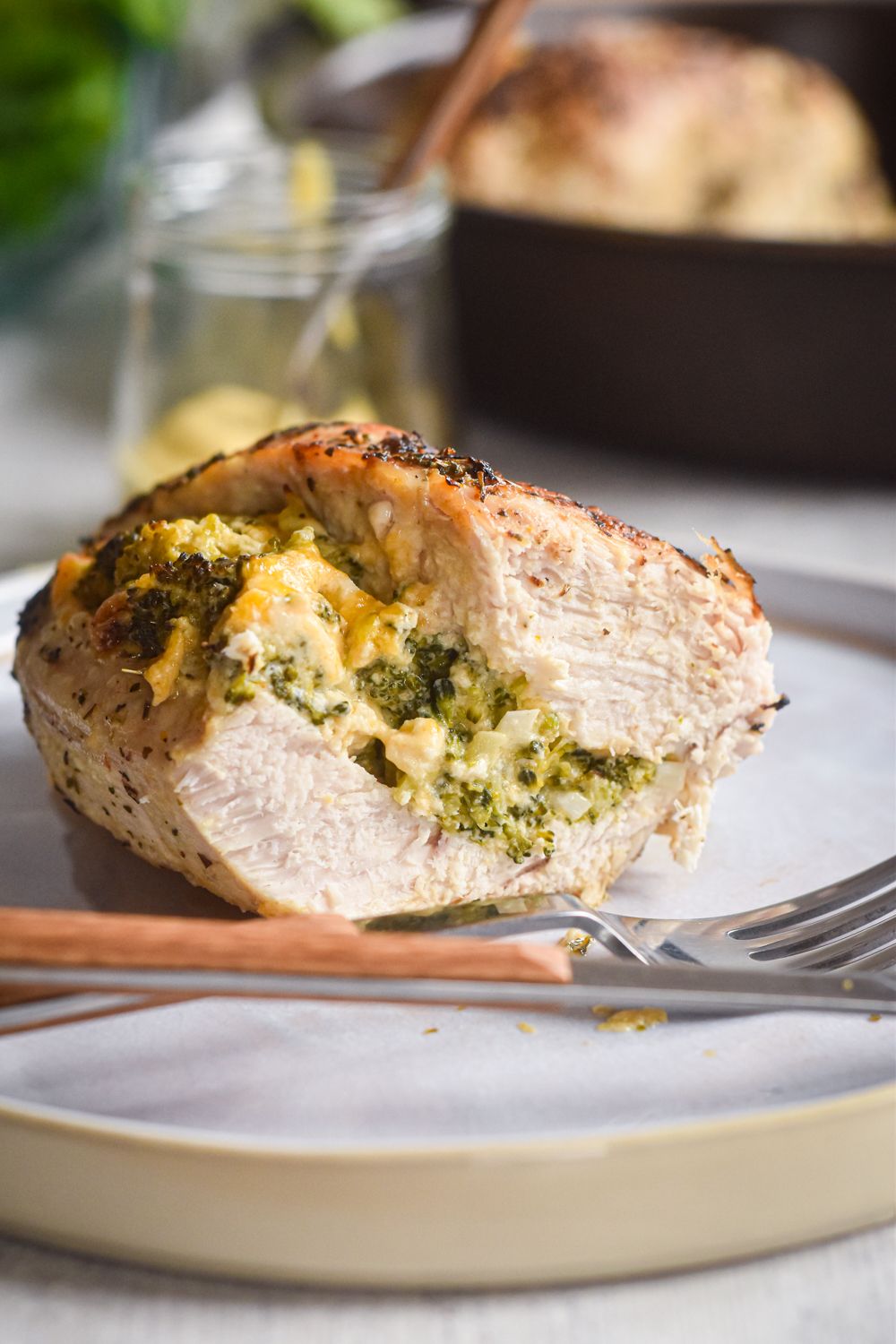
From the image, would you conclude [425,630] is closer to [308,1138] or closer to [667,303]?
[308,1138]

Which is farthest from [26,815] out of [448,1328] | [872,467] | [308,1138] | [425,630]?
[872,467]

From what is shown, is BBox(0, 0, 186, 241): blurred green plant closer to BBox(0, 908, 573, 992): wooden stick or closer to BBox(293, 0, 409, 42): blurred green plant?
BBox(293, 0, 409, 42): blurred green plant

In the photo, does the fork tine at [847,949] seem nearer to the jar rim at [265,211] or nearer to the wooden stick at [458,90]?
the jar rim at [265,211]

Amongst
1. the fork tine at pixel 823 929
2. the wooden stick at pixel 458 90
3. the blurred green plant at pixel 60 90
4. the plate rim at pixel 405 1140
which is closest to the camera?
the plate rim at pixel 405 1140

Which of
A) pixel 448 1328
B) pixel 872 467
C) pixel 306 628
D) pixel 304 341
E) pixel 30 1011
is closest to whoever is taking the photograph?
pixel 448 1328

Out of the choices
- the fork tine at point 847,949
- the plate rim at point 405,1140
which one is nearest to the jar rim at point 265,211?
the fork tine at point 847,949

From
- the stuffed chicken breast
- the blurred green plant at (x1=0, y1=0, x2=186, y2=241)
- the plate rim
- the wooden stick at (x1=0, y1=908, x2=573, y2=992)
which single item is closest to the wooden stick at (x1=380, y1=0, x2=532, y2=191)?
the blurred green plant at (x1=0, y1=0, x2=186, y2=241)
